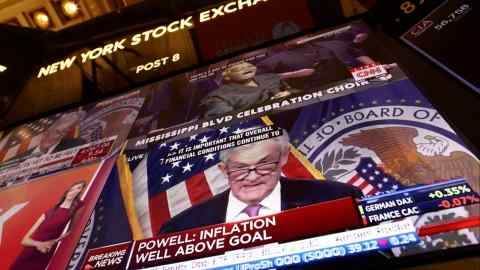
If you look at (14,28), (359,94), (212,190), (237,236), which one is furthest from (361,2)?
(14,28)

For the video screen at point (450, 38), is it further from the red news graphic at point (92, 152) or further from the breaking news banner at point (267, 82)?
the red news graphic at point (92, 152)

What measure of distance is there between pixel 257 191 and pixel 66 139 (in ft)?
6.25

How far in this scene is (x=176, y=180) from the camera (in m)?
2.60

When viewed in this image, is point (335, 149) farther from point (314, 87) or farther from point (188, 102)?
point (188, 102)

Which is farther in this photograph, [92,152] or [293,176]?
[92,152]

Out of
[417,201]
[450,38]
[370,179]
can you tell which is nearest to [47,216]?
[370,179]

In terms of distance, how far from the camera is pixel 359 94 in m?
2.69

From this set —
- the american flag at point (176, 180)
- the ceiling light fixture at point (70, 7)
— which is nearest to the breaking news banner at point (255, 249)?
the american flag at point (176, 180)

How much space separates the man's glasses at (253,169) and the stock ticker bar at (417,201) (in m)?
0.58

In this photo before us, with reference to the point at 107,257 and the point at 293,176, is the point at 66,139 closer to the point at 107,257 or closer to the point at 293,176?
the point at 107,257

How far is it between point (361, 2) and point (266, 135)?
66.9 inches

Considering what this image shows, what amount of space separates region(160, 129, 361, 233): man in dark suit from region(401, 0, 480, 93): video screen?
1063 mm

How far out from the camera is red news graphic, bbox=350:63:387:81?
2.83 metres

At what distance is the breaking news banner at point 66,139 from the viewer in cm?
322
